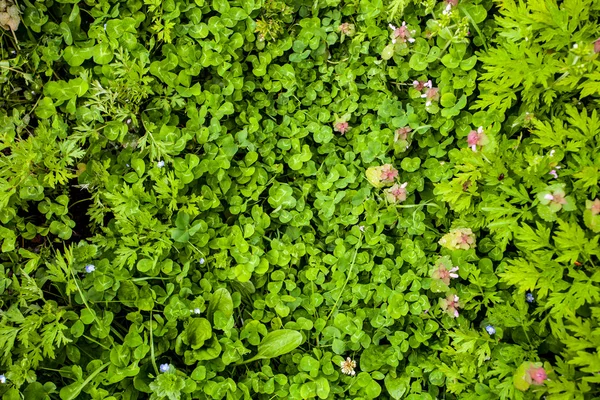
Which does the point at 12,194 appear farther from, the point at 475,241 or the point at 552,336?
the point at 552,336

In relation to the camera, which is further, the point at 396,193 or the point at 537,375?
the point at 396,193

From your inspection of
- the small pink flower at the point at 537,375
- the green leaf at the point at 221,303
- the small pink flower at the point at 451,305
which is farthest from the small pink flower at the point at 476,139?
the green leaf at the point at 221,303

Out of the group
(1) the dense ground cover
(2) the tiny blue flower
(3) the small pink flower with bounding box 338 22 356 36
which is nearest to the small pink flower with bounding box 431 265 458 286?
(1) the dense ground cover

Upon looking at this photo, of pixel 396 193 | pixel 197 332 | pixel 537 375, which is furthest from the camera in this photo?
pixel 396 193

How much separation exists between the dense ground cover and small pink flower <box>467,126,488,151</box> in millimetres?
33

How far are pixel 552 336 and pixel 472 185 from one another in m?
0.91

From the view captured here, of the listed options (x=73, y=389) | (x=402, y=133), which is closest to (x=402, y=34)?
(x=402, y=133)

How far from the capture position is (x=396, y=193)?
2963 mm

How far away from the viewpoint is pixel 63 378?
2664 millimetres

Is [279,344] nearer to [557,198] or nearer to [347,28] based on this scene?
[557,198]

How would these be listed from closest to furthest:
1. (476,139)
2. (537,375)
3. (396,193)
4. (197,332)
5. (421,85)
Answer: (537,375)
(197,332)
(476,139)
(396,193)
(421,85)

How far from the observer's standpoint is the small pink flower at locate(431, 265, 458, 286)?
277 centimetres

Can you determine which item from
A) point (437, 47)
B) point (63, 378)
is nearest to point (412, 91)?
point (437, 47)

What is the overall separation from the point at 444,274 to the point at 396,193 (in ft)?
1.80
